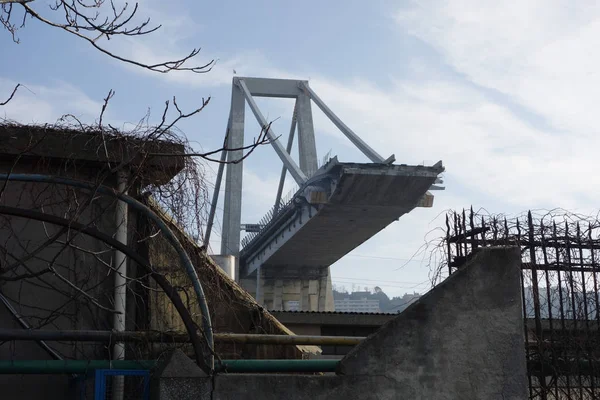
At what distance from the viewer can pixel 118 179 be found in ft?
19.5

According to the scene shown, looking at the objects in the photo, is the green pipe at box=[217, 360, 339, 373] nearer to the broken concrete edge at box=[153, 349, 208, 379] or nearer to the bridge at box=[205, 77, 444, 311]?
the broken concrete edge at box=[153, 349, 208, 379]

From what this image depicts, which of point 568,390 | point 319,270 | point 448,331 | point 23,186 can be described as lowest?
point 568,390

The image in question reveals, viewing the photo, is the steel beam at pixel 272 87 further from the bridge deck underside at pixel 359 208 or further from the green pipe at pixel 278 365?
the green pipe at pixel 278 365

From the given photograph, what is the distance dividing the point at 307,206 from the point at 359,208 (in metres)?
2.56

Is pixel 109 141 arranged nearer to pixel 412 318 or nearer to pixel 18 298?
pixel 18 298

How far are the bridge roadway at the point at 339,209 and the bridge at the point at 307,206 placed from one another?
0.04m

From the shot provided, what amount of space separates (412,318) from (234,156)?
4532cm

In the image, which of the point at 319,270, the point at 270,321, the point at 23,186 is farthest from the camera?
the point at 319,270

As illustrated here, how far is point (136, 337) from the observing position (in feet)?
16.1

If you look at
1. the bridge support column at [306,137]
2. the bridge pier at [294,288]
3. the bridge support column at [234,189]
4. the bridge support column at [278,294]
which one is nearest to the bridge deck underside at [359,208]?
the bridge support column at [234,189]

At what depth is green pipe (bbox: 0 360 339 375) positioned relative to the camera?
4.82m

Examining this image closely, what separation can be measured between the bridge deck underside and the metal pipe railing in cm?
2743

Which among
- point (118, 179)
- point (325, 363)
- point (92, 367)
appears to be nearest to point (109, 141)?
point (118, 179)

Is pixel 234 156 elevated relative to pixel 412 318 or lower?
elevated
